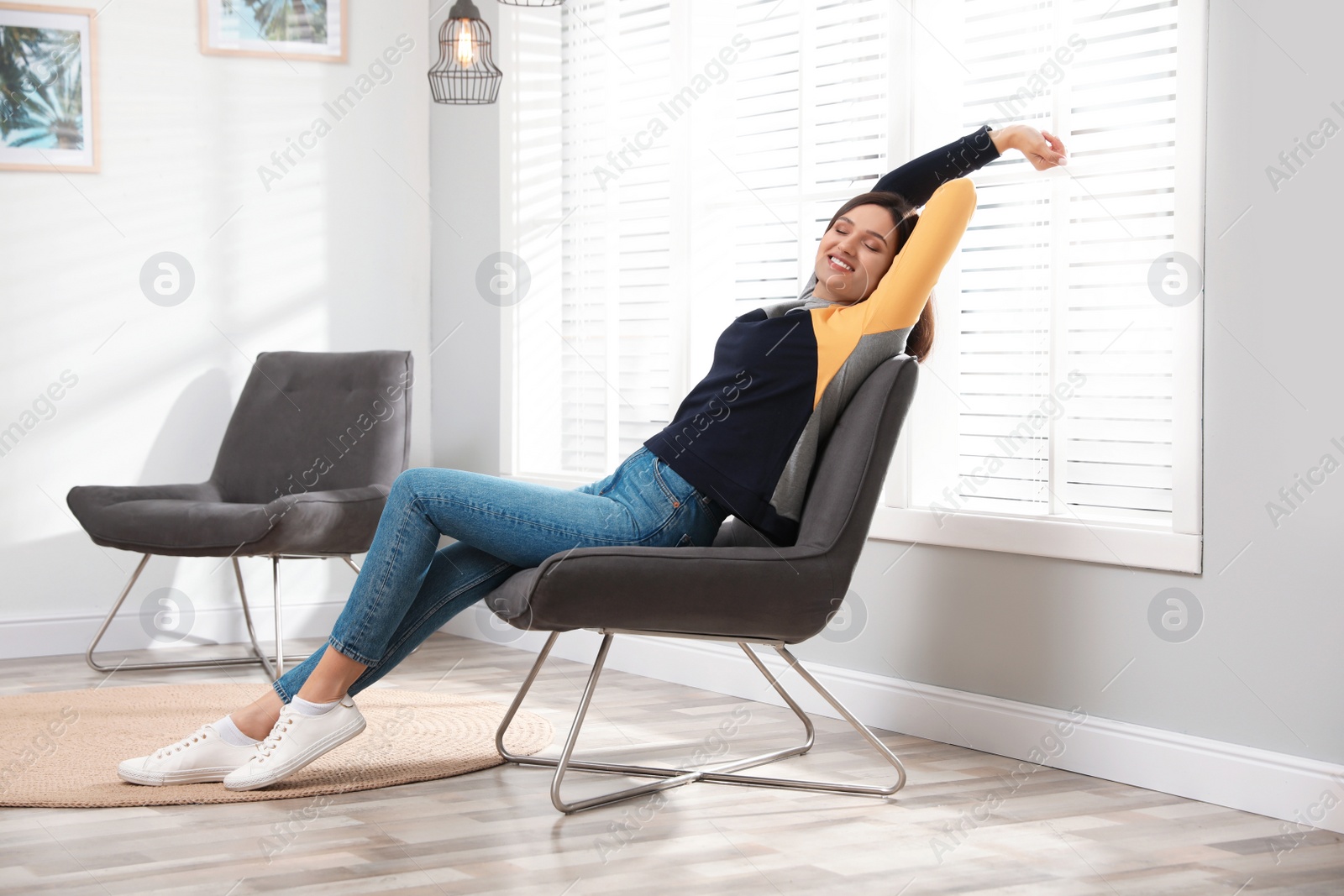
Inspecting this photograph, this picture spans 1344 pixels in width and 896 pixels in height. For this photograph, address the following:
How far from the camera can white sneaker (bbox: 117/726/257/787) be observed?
232 centimetres

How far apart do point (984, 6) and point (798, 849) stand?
68.4 inches

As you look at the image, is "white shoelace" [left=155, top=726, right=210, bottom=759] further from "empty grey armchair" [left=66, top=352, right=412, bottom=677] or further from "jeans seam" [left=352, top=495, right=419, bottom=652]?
"empty grey armchair" [left=66, top=352, right=412, bottom=677]

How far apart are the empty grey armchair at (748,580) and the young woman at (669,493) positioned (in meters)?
0.07

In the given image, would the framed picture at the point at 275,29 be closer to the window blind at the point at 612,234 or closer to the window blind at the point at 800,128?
the window blind at the point at 612,234

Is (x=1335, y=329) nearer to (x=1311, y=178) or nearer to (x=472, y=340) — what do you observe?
(x=1311, y=178)

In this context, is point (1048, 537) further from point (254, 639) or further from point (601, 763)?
point (254, 639)

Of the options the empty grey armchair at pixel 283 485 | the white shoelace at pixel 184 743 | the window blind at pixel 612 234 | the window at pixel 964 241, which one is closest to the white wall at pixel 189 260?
the empty grey armchair at pixel 283 485

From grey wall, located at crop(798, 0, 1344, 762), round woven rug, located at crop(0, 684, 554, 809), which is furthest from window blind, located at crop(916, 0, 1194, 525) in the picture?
round woven rug, located at crop(0, 684, 554, 809)

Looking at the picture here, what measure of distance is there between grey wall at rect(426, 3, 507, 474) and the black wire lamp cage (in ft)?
0.22

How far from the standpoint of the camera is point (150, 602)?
4004mm

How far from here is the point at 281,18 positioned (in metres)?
4.16

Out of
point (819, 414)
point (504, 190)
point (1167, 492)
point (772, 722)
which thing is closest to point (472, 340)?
point (504, 190)

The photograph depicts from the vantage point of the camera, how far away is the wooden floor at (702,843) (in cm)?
187

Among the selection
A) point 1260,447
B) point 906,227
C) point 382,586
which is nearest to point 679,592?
point 382,586
